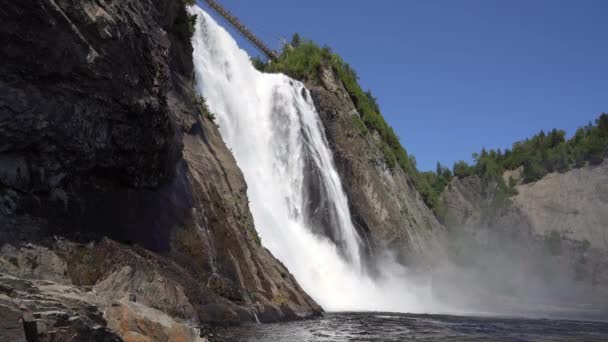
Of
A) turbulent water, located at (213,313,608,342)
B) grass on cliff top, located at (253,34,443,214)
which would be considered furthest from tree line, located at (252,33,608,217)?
turbulent water, located at (213,313,608,342)

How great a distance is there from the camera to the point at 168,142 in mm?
12828

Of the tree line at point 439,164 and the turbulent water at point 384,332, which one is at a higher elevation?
the tree line at point 439,164

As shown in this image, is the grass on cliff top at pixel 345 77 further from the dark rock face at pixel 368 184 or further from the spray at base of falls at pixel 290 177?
the spray at base of falls at pixel 290 177

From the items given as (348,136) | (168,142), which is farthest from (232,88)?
(168,142)

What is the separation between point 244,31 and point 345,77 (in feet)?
33.2

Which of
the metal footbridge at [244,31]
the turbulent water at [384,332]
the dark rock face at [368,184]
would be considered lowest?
the turbulent water at [384,332]

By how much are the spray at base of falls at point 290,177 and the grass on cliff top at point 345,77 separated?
15.5ft

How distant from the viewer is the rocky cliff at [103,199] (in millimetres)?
7426

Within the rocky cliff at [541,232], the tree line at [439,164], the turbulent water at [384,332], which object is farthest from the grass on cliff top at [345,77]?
the turbulent water at [384,332]

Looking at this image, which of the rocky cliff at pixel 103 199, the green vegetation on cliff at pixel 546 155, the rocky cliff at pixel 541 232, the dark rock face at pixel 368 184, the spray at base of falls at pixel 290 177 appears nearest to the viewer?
the rocky cliff at pixel 103 199

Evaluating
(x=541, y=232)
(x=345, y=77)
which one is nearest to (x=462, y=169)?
(x=541, y=232)

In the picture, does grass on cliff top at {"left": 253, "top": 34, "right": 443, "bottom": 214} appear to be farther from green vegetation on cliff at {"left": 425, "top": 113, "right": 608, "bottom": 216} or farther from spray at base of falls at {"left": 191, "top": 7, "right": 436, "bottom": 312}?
green vegetation on cliff at {"left": 425, "top": 113, "right": 608, "bottom": 216}

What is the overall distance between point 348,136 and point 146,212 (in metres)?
23.4

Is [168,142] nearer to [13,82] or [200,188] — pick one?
[200,188]
